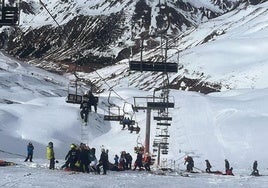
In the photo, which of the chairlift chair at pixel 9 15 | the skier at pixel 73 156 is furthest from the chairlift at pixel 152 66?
the chairlift chair at pixel 9 15

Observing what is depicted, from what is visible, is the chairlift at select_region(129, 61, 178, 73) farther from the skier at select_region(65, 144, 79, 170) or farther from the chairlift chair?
the chairlift chair

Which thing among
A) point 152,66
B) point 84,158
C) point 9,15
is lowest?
point 84,158

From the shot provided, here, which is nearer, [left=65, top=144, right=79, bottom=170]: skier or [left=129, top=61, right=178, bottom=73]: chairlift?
[left=65, top=144, right=79, bottom=170]: skier

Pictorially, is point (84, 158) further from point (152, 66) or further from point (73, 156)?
point (152, 66)

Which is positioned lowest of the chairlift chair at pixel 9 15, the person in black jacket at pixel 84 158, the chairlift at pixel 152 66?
the person in black jacket at pixel 84 158

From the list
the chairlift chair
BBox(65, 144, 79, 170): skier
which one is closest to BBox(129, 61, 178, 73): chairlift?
BBox(65, 144, 79, 170): skier

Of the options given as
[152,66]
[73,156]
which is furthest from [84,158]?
[152,66]

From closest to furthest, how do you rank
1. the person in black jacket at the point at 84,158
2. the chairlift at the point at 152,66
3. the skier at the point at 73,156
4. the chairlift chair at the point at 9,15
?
the chairlift chair at the point at 9,15 < the person in black jacket at the point at 84,158 < the skier at the point at 73,156 < the chairlift at the point at 152,66

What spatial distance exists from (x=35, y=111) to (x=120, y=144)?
636 inches

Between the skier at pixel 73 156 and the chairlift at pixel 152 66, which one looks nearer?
the skier at pixel 73 156

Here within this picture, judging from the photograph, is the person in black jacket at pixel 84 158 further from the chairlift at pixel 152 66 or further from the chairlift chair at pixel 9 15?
the chairlift chair at pixel 9 15

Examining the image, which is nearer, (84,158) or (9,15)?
(9,15)

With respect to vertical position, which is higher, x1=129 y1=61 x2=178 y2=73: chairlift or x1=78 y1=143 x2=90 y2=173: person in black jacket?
x1=129 y1=61 x2=178 y2=73: chairlift

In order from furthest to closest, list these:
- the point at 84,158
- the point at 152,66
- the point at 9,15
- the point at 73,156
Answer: the point at 152,66 → the point at 73,156 → the point at 84,158 → the point at 9,15
